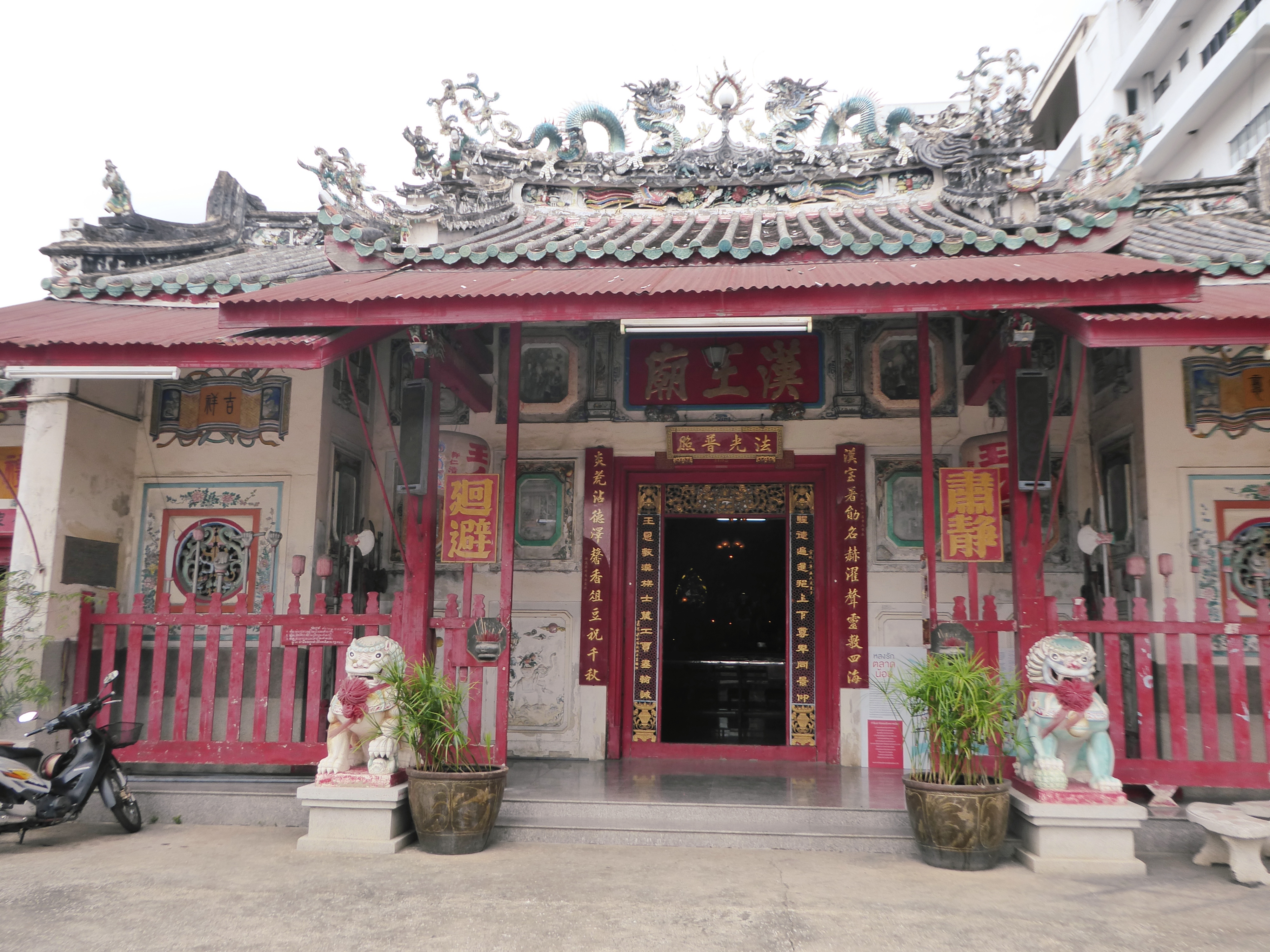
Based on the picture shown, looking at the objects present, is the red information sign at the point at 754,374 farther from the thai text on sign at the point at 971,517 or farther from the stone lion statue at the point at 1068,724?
the stone lion statue at the point at 1068,724

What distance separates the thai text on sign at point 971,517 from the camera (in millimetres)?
5977

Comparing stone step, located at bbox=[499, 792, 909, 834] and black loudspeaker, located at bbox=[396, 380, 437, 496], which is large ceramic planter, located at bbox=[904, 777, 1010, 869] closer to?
stone step, located at bbox=[499, 792, 909, 834]

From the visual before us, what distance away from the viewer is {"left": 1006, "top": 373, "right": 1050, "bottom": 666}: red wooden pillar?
5023mm

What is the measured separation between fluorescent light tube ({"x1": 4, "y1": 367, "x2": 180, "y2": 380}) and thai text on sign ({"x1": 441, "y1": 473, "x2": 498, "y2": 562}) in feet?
6.13

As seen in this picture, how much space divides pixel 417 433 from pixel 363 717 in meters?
1.72

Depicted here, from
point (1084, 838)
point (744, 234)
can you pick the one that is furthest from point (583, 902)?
point (744, 234)

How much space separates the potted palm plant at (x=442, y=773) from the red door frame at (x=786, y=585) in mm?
2324

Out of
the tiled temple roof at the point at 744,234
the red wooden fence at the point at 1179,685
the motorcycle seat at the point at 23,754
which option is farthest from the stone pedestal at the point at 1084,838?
the motorcycle seat at the point at 23,754

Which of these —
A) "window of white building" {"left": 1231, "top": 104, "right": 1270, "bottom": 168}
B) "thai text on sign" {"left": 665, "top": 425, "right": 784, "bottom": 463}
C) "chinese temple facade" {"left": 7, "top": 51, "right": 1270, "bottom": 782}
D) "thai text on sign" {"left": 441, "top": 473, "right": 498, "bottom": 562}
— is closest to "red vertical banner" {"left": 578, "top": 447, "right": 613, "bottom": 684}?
"chinese temple facade" {"left": 7, "top": 51, "right": 1270, "bottom": 782}

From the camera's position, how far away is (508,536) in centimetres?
523

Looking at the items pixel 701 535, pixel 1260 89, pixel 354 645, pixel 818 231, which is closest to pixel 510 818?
pixel 354 645

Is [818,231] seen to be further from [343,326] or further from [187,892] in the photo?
[187,892]

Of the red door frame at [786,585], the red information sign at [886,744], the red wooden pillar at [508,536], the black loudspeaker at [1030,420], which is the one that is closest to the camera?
the red wooden pillar at [508,536]

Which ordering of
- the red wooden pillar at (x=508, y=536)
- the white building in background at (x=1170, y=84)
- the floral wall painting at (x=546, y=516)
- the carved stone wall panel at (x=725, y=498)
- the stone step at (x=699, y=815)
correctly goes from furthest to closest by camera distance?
1. the white building in background at (x=1170, y=84)
2. the carved stone wall panel at (x=725, y=498)
3. the floral wall painting at (x=546, y=516)
4. the red wooden pillar at (x=508, y=536)
5. the stone step at (x=699, y=815)
